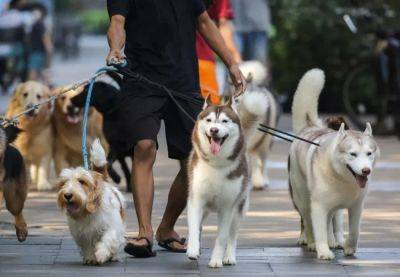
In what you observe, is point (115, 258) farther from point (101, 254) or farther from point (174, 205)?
point (174, 205)

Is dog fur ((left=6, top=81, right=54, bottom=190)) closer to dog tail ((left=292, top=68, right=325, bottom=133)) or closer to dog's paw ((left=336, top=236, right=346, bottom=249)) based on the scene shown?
dog tail ((left=292, top=68, right=325, bottom=133))

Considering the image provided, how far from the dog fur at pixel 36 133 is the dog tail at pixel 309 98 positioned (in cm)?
409

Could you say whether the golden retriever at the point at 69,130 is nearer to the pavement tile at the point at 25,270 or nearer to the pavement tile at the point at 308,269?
the pavement tile at the point at 25,270

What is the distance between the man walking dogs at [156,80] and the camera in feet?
28.3

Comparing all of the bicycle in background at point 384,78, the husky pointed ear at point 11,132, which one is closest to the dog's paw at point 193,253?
the husky pointed ear at point 11,132

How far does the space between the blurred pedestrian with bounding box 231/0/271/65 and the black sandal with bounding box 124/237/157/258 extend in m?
9.12

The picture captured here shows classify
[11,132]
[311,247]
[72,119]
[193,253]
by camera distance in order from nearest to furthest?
[193,253] → [311,247] → [11,132] → [72,119]

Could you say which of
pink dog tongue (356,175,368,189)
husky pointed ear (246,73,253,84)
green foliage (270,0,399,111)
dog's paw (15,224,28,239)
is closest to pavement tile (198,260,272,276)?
pink dog tongue (356,175,368,189)

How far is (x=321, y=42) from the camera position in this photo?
811 inches

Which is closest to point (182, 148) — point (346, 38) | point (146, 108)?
point (146, 108)

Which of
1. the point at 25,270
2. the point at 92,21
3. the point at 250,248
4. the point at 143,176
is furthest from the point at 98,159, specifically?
the point at 92,21

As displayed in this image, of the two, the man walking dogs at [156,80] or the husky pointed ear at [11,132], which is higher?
the man walking dogs at [156,80]

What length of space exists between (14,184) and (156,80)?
52.4 inches

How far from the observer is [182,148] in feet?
29.1
